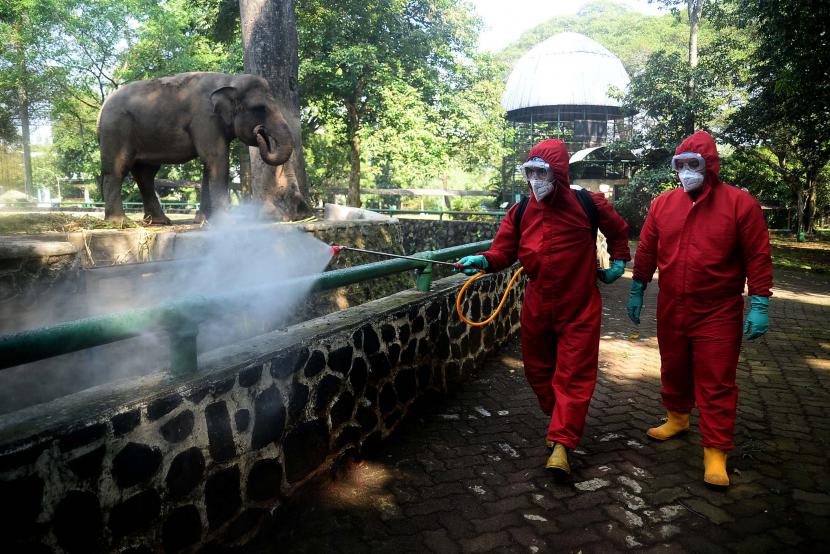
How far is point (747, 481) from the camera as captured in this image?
299cm

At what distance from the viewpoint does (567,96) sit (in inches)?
1166

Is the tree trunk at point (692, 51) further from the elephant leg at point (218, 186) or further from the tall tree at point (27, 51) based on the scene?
the tall tree at point (27, 51)

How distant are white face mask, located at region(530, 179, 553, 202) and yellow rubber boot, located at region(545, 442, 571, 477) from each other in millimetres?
1401

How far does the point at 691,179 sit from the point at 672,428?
1.57 meters

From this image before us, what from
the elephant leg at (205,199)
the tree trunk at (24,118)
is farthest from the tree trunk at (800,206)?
the tree trunk at (24,118)

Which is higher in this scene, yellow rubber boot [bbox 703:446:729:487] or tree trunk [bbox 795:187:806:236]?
tree trunk [bbox 795:187:806:236]

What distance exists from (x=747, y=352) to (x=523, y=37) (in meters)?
67.7

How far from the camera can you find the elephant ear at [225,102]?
618 centimetres

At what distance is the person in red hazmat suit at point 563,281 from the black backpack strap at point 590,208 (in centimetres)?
2

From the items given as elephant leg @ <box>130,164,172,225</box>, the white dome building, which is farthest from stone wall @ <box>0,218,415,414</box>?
the white dome building

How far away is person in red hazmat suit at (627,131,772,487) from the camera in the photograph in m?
2.96

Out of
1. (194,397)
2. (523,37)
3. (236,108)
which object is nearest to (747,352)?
(194,397)

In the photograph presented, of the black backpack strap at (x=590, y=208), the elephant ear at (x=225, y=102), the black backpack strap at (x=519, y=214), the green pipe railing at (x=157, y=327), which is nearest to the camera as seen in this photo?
the green pipe railing at (x=157, y=327)

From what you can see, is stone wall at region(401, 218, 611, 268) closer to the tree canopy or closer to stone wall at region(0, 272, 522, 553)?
the tree canopy
